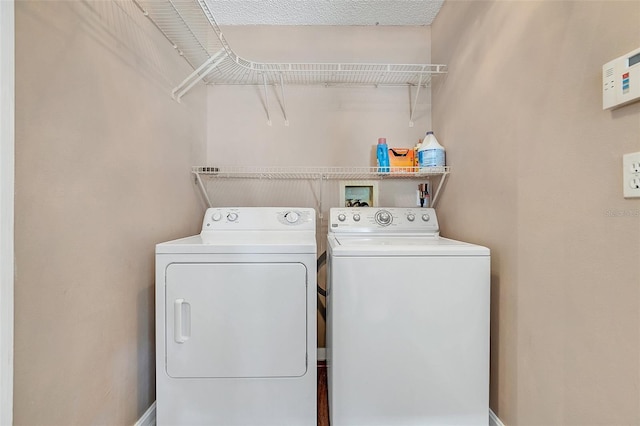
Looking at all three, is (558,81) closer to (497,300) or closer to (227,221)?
(497,300)

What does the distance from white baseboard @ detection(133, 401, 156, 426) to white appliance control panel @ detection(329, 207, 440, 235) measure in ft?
4.44

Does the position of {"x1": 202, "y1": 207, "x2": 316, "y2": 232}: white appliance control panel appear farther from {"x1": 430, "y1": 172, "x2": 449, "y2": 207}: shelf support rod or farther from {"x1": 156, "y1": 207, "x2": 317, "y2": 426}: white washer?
{"x1": 430, "y1": 172, "x2": 449, "y2": 207}: shelf support rod

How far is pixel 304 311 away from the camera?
1225 millimetres

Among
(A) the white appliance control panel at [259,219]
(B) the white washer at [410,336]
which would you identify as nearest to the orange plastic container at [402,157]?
(A) the white appliance control panel at [259,219]

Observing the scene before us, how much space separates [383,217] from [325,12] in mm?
1552

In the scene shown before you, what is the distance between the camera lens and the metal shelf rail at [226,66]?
139 cm

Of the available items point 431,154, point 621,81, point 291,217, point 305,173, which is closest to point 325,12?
point 305,173

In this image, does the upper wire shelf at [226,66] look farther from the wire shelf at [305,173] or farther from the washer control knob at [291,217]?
the washer control knob at [291,217]

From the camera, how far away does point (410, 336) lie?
3.83 ft

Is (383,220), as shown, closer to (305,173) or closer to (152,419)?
(305,173)

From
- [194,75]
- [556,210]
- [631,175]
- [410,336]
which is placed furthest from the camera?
[194,75]

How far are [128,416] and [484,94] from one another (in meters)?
2.28

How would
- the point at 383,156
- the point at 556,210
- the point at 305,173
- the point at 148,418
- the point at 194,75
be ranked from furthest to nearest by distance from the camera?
1. the point at 305,173
2. the point at 383,156
3. the point at 194,75
4. the point at 148,418
5. the point at 556,210

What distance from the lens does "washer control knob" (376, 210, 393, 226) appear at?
1.81 meters
